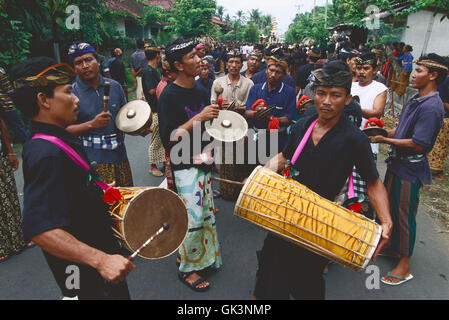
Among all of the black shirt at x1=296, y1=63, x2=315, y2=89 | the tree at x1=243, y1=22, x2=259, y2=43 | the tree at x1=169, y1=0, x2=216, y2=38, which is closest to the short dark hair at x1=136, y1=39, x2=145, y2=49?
the black shirt at x1=296, y1=63, x2=315, y2=89

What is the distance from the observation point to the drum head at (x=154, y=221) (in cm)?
181

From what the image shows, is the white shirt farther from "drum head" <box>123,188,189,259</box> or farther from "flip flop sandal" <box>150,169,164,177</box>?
"flip flop sandal" <box>150,169,164,177</box>

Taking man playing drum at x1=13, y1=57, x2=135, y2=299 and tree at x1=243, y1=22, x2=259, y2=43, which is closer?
man playing drum at x1=13, y1=57, x2=135, y2=299

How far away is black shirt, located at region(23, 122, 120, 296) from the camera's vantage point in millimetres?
1407

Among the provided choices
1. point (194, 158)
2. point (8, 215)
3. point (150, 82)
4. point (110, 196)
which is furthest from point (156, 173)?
point (110, 196)

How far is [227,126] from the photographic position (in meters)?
3.06

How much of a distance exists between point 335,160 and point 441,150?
15.5ft

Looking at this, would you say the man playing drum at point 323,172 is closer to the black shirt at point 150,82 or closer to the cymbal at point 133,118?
the cymbal at point 133,118

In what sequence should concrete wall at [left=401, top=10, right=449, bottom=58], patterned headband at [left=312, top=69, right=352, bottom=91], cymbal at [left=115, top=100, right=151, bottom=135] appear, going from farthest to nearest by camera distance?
concrete wall at [left=401, top=10, right=449, bottom=58] → cymbal at [left=115, top=100, right=151, bottom=135] → patterned headband at [left=312, top=69, right=352, bottom=91]

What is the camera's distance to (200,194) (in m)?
2.80

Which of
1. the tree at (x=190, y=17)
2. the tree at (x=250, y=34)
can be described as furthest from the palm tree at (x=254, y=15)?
the tree at (x=190, y=17)

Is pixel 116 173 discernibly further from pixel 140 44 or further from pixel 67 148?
pixel 140 44
